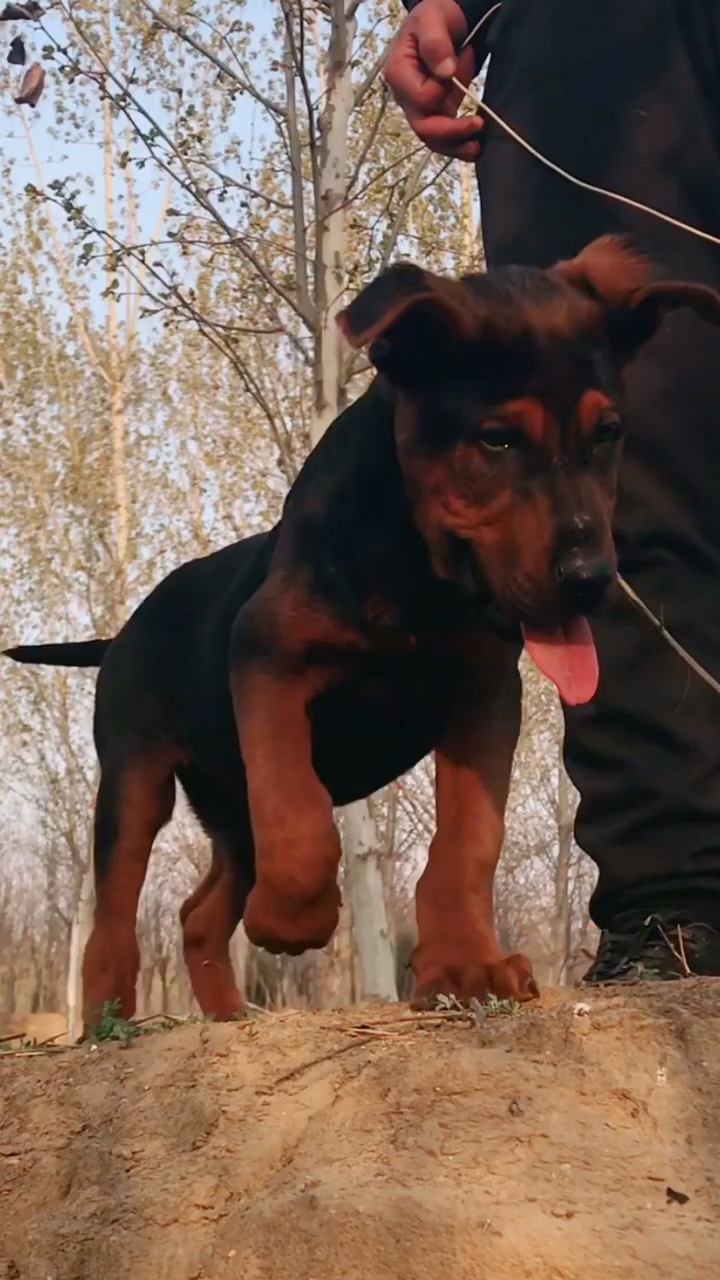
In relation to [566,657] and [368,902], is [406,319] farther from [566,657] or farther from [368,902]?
[368,902]

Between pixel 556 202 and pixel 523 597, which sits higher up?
pixel 556 202

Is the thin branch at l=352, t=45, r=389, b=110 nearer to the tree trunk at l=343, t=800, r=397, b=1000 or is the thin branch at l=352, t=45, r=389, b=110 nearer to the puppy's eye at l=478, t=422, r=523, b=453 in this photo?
the tree trunk at l=343, t=800, r=397, b=1000

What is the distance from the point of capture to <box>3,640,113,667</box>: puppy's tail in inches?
187

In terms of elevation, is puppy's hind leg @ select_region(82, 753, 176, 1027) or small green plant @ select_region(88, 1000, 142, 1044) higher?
puppy's hind leg @ select_region(82, 753, 176, 1027)

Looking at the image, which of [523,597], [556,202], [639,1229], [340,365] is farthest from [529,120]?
[340,365]

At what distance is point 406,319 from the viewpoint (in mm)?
3119

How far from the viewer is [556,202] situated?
154 inches

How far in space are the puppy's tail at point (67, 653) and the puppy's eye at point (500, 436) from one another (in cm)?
206

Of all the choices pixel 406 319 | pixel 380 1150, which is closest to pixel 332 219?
pixel 406 319

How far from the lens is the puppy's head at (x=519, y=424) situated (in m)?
2.93

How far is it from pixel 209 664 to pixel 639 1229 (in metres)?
2.23

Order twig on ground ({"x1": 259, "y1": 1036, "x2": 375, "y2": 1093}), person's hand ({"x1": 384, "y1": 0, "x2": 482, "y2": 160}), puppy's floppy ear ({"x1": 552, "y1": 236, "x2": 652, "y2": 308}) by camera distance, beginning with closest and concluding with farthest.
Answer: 1. twig on ground ({"x1": 259, "y1": 1036, "x2": 375, "y2": 1093})
2. puppy's floppy ear ({"x1": 552, "y1": 236, "x2": 652, "y2": 308})
3. person's hand ({"x1": 384, "y1": 0, "x2": 482, "y2": 160})

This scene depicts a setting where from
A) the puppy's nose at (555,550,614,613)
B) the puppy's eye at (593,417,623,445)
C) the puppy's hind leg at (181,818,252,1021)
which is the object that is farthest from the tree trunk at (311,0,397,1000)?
the puppy's nose at (555,550,614,613)

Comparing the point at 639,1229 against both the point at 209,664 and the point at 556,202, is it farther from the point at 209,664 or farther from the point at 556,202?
the point at 556,202
